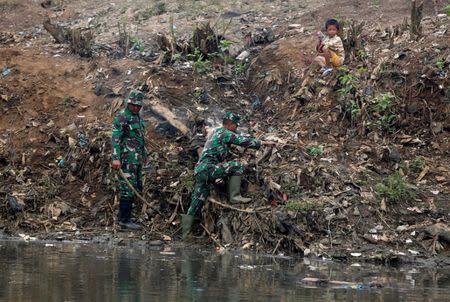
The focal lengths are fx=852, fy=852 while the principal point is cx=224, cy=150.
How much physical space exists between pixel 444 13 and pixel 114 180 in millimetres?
7435

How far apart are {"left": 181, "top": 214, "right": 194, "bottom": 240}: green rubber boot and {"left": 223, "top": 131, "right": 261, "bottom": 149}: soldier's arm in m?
1.12

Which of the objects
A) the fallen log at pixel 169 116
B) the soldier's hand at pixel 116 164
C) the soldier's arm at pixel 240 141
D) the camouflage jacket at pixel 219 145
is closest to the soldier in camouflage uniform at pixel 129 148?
the soldier's hand at pixel 116 164

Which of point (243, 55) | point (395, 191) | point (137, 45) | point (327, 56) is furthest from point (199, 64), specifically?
point (395, 191)

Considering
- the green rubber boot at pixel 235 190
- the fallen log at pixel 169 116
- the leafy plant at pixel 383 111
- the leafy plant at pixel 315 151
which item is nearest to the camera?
the green rubber boot at pixel 235 190

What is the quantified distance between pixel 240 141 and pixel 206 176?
64 cm

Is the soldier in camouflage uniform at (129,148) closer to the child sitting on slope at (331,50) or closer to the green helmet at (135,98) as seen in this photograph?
the green helmet at (135,98)

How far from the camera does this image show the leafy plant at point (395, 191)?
433 inches

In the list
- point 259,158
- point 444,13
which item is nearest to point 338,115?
point 259,158

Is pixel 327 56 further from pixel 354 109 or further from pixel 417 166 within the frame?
pixel 417 166

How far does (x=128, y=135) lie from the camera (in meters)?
11.6

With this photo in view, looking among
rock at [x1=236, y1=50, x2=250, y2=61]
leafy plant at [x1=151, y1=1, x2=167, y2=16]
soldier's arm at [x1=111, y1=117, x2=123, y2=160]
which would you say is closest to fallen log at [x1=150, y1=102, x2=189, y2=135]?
soldier's arm at [x1=111, y1=117, x2=123, y2=160]

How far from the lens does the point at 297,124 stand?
43.9ft

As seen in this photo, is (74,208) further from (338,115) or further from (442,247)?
(442,247)

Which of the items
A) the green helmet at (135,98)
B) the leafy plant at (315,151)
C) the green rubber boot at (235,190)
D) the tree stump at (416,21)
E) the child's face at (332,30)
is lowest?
the green rubber boot at (235,190)
